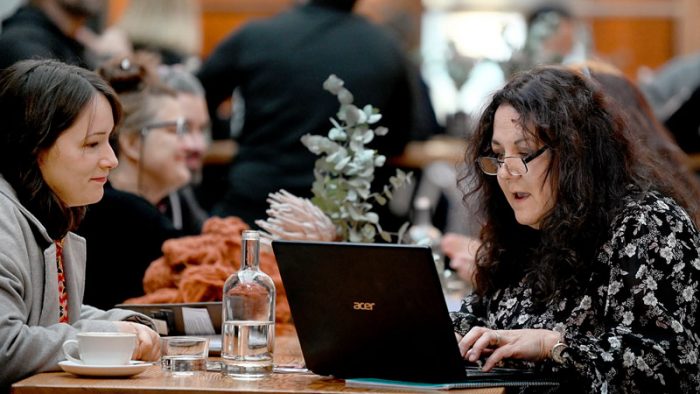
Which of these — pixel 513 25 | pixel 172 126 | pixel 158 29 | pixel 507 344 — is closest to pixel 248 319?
pixel 507 344

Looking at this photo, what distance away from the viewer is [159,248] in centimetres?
349

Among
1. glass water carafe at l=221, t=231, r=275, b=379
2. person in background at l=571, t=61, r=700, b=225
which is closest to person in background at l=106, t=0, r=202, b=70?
person in background at l=571, t=61, r=700, b=225

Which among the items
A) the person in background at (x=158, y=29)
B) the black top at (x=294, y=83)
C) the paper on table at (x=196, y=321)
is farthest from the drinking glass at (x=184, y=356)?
the person in background at (x=158, y=29)

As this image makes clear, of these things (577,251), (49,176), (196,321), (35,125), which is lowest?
(196,321)

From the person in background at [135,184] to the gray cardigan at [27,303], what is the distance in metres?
0.73

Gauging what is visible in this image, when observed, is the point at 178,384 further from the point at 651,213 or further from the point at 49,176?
the point at 651,213

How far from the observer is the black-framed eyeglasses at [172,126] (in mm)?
4121

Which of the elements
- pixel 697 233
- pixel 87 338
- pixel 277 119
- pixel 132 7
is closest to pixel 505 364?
pixel 697 233

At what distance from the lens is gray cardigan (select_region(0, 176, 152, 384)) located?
2262 mm

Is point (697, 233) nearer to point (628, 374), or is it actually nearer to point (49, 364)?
point (628, 374)

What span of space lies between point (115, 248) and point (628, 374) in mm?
1535

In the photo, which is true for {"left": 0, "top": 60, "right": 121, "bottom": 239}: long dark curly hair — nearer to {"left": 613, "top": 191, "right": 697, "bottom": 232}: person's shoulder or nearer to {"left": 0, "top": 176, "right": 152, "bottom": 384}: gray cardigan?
{"left": 0, "top": 176, "right": 152, "bottom": 384}: gray cardigan

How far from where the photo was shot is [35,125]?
2.49 m

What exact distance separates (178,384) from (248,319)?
0.28 meters
